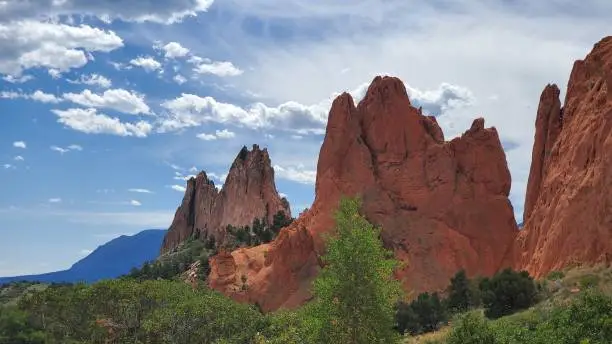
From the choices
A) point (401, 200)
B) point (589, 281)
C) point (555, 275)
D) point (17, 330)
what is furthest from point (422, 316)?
point (17, 330)

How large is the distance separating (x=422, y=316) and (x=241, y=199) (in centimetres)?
8310

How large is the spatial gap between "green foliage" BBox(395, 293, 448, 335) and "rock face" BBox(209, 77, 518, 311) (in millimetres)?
12838

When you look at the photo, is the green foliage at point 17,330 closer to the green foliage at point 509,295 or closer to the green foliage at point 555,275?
the green foliage at point 509,295

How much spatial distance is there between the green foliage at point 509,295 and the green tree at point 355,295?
1929cm

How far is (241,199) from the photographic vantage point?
13212 cm

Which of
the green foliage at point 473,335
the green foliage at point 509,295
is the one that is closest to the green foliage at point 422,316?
the green foliage at point 509,295

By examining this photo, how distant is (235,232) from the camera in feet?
383

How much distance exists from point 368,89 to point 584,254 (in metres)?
41.4

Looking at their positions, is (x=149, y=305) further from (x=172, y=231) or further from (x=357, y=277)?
(x=172, y=231)

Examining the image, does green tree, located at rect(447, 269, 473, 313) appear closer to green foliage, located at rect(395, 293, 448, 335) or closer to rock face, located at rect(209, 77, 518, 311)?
green foliage, located at rect(395, 293, 448, 335)

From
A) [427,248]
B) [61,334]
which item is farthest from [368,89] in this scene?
[61,334]

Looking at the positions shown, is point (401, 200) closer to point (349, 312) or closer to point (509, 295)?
point (509, 295)

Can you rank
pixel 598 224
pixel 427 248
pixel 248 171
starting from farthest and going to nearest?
pixel 248 171 → pixel 427 248 → pixel 598 224

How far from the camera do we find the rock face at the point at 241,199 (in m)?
128
